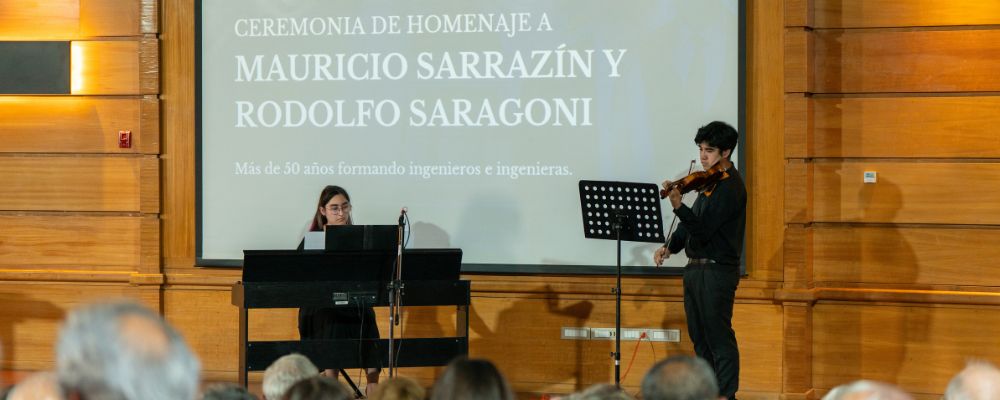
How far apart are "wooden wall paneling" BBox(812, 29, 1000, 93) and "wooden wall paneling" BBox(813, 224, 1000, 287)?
2.64ft

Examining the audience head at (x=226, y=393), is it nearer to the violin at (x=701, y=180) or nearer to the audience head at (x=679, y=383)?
the audience head at (x=679, y=383)

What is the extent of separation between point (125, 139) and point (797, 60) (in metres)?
4.16

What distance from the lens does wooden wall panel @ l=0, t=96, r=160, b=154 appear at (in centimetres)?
705

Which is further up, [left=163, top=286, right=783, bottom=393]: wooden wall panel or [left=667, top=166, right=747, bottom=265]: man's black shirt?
[left=667, top=166, right=747, bottom=265]: man's black shirt

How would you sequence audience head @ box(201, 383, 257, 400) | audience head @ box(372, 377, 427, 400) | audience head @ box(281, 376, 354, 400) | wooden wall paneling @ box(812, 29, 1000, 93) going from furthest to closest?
1. wooden wall paneling @ box(812, 29, 1000, 93)
2. audience head @ box(372, 377, 427, 400)
3. audience head @ box(201, 383, 257, 400)
4. audience head @ box(281, 376, 354, 400)

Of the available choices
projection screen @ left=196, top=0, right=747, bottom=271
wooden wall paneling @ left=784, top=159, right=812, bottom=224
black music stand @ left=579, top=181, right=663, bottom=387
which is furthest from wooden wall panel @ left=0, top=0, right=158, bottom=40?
wooden wall paneling @ left=784, top=159, right=812, bottom=224

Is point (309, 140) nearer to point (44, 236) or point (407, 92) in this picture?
point (407, 92)

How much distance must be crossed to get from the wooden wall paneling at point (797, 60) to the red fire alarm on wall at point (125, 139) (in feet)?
Answer: 13.3

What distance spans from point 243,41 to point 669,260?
2962mm

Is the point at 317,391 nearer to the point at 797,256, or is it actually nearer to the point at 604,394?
the point at 604,394

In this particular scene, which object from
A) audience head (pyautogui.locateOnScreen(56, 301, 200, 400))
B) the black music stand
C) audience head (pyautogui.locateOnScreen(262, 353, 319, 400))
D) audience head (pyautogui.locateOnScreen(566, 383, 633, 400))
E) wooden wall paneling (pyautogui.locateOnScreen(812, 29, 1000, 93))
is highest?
wooden wall paneling (pyautogui.locateOnScreen(812, 29, 1000, 93))

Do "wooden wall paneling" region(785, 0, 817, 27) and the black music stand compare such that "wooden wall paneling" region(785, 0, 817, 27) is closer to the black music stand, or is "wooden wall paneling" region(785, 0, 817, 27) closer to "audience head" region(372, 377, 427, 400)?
the black music stand

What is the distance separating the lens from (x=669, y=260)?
6508mm

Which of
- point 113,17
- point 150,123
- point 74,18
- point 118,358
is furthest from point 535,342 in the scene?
point 118,358
